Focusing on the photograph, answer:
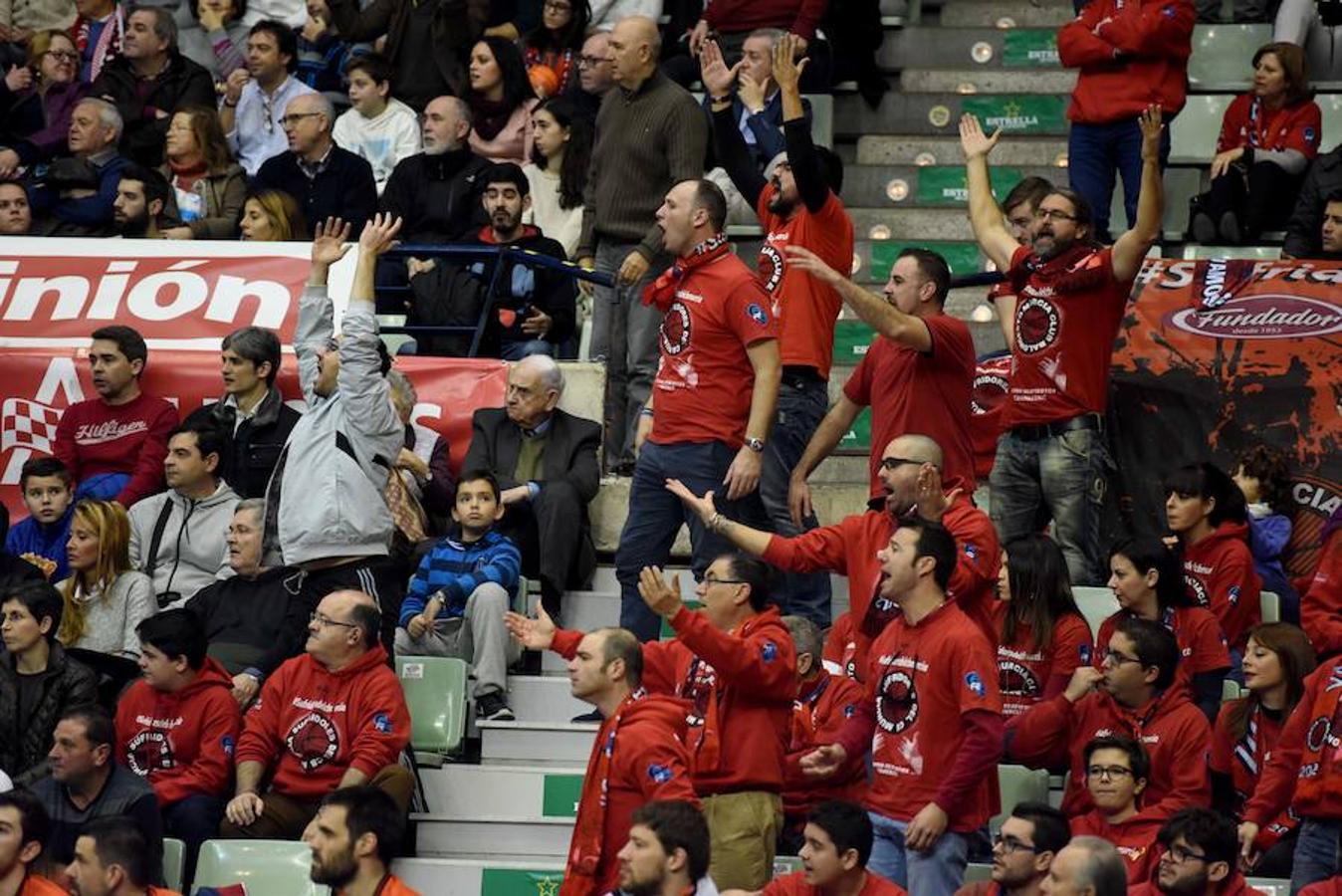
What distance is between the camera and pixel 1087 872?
25.3 feet

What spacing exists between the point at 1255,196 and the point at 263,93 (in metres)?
5.55

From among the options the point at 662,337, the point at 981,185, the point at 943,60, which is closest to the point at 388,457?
the point at 662,337

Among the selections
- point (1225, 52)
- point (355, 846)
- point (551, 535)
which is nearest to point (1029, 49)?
point (1225, 52)

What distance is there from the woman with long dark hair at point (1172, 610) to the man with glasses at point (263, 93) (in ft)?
21.8

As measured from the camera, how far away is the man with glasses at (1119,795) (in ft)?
29.7

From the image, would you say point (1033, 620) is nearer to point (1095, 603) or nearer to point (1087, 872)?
point (1095, 603)

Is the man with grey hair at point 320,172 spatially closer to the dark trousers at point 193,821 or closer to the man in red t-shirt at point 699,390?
the man in red t-shirt at point 699,390

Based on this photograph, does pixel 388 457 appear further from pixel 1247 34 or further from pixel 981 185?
→ pixel 1247 34

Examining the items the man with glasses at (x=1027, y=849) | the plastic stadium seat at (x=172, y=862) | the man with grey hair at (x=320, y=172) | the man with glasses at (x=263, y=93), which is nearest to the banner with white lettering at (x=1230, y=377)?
the man with glasses at (x=1027, y=849)

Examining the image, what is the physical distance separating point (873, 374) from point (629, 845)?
251cm

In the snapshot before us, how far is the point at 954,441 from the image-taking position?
9633 mm

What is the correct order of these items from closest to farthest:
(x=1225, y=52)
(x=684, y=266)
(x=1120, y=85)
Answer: (x=684, y=266), (x=1120, y=85), (x=1225, y=52)

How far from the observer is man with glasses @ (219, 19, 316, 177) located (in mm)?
15008

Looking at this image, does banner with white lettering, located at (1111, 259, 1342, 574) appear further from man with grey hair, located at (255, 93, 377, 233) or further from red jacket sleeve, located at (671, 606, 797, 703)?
man with grey hair, located at (255, 93, 377, 233)
